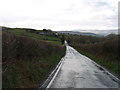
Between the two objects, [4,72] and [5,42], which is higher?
[5,42]

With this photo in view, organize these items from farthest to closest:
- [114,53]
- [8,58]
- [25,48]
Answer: [114,53] < [25,48] < [8,58]

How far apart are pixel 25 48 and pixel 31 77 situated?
518 centimetres

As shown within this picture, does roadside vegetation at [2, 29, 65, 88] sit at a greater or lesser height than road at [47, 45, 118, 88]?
greater

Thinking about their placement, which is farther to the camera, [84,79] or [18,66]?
[18,66]

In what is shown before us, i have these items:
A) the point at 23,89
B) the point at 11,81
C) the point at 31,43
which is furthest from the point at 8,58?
the point at 31,43

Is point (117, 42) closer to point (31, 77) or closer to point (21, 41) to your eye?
point (21, 41)

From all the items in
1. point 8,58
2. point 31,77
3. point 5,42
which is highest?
point 5,42

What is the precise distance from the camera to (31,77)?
10438 millimetres

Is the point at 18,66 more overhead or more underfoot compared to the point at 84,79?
more overhead

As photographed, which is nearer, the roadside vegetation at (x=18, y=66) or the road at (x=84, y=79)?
the roadside vegetation at (x=18, y=66)

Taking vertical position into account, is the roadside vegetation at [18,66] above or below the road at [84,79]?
above

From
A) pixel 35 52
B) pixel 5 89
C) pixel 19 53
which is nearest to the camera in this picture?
pixel 5 89

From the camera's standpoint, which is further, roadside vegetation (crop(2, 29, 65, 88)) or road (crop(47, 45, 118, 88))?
road (crop(47, 45, 118, 88))

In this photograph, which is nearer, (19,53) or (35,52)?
(19,53)
